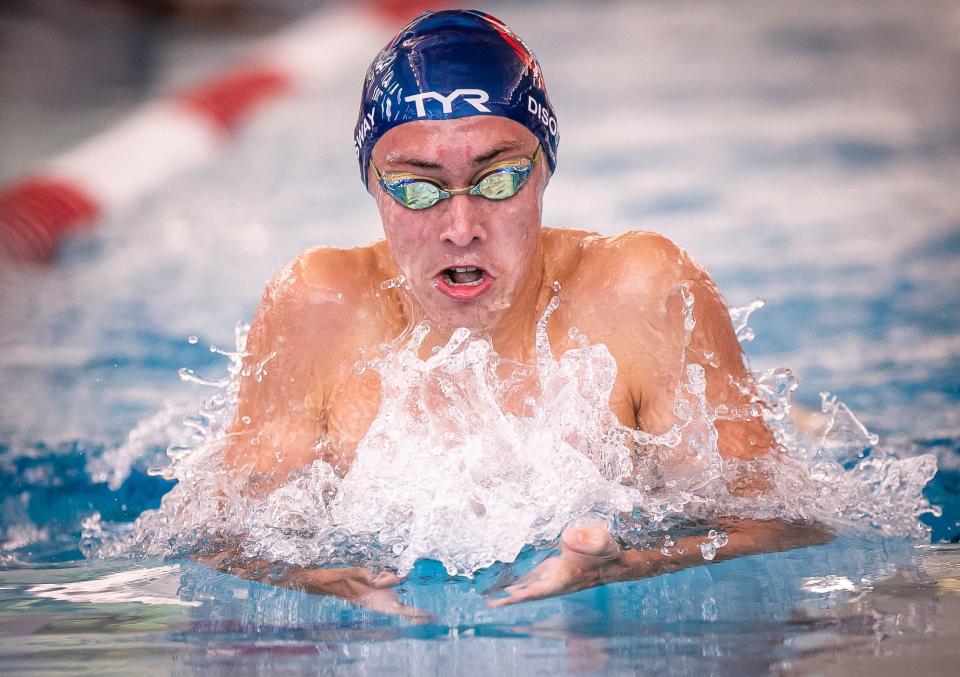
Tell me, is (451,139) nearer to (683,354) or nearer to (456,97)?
(456,97)

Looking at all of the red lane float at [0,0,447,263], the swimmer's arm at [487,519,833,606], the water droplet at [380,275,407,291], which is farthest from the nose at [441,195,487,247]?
the red lane float at [0,0,447,263]

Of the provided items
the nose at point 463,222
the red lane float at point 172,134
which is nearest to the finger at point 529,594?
the nose at point 463,222

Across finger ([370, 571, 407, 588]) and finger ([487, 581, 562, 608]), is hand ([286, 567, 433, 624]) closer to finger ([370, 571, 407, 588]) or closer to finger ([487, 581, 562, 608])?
finger ([370, 571, 407, 588])

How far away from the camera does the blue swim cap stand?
6.34ft

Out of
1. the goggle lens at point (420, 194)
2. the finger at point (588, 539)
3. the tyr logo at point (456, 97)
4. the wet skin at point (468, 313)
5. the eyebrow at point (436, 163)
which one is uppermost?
the tyr logo at point (456, 97)

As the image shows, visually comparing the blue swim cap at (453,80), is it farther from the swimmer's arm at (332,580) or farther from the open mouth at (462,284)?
the swimmer's arm at (332,580)

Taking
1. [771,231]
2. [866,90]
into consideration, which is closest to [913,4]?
[866,90]

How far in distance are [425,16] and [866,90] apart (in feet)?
13.3

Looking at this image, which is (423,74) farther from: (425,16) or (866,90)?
(866,90)

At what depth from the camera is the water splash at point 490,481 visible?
182 centimetres

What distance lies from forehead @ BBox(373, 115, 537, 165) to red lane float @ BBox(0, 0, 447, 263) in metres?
2.79

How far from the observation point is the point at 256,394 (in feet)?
6.89

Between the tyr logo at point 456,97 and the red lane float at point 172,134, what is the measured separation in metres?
2.82

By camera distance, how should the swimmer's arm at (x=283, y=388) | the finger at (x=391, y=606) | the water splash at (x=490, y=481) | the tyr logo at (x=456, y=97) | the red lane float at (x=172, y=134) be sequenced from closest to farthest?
the finger at (x=391, y=606) → the water splash at (x=490, y=481) → the tyr logo at (x=456, y=97) → the swimmer's arm at (x=283, y=388) → the red lane float at (x=172, y=134)
